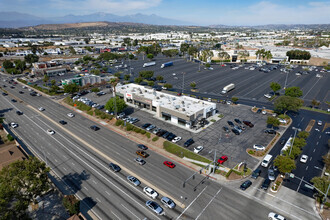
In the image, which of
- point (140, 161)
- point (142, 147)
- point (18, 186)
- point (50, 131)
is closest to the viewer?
point (18, 186)

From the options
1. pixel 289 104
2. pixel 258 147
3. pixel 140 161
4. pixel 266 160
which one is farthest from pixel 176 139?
pixel 289 104

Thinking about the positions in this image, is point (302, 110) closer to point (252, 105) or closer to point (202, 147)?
point (252, 105)

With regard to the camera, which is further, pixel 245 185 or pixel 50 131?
pixel 50 131

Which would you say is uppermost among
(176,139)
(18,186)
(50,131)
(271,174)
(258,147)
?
(18,186)

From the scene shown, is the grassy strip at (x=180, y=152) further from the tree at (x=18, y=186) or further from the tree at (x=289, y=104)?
the tree at (x=289, y=104)

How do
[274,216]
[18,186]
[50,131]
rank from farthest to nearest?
[50,131]
[274,216]
[18,186]

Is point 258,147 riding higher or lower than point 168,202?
higher

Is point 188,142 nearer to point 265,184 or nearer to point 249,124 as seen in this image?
point 265,184
